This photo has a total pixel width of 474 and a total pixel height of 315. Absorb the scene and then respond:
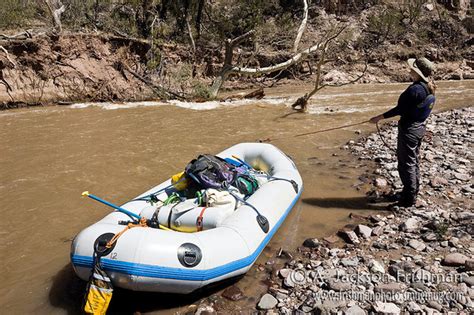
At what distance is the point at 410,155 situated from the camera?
154 inches

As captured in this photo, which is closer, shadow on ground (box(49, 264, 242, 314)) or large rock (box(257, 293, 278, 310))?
large rock (box(257, 293, 278, 310))

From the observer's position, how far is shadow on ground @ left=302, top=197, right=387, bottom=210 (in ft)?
13.9

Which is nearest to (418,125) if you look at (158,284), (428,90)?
(428,90)

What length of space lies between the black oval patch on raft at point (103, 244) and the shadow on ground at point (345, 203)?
7.86 feet

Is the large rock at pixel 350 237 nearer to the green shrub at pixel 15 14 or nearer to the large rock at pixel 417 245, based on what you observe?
the large rock at pixel 417 245

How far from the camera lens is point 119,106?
10.9 m

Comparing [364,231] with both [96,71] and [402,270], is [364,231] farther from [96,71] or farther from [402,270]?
[96,71]

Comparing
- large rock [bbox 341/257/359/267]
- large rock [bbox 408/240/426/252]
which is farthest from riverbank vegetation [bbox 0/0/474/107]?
large rock [bbox 341/257/359/267]

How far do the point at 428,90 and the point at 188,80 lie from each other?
10939 millimetres

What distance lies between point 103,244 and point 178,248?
22.0 inches

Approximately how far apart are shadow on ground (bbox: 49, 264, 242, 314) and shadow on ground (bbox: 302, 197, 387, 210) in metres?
1.64

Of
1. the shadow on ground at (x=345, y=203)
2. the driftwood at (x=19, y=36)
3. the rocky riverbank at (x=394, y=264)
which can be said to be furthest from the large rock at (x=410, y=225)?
the driftwood at (x=19, y=36)

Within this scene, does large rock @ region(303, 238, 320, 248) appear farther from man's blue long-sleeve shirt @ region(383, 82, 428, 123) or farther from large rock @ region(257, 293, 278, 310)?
man's blue long-sleeve shirt @ region(383, 82, 428, 123)

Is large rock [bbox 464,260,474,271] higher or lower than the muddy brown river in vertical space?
higher
